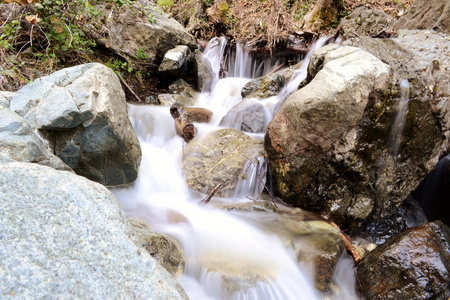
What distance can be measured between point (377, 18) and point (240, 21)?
413 cm

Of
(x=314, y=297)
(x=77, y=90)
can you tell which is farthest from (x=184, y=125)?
(x=314, y=297)

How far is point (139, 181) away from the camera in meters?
4.26

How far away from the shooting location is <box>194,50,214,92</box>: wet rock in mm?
7584

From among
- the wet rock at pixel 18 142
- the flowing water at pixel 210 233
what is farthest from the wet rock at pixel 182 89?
the wet rock at pixel 18 142

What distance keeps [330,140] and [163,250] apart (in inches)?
96.7

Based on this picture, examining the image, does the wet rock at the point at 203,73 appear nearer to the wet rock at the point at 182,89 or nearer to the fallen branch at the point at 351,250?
the wet rock at the point at 182,89

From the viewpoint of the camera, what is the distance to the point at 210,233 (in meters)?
3.46

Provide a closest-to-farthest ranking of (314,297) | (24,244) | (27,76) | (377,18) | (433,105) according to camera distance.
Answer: (24,244)
(314,297)
(433,105)
(27,76)
(377,18)

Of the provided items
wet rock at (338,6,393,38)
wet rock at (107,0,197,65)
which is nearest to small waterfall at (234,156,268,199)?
wet rock at (107,0,197,65)

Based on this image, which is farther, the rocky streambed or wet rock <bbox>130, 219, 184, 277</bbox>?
the rocky streambed

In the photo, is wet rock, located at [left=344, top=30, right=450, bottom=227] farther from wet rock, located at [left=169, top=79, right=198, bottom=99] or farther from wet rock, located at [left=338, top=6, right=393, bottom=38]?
wet rock, located at [left=169, top=79, right=198, bottom=99]

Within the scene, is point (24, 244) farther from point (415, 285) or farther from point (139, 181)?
point (415, 285)

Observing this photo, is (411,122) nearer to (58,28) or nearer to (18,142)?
(18,142)

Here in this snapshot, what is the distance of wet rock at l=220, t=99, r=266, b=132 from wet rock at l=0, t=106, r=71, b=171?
11.4 feet
